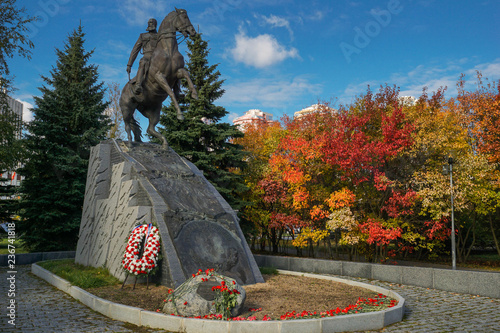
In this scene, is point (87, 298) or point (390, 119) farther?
point (390, 119)

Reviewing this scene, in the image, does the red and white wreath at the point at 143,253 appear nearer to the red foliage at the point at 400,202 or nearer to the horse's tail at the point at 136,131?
the horse's tail at the point at 136,131

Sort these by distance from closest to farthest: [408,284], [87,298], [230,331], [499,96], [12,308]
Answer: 1. [230,331]
2. [12,308]
3. [87,298]
4. [408,284]
5. [499,96]

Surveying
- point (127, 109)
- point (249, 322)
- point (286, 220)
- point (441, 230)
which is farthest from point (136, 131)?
point (441, 230)

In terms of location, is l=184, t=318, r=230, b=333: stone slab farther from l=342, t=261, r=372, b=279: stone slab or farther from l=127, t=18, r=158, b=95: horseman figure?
l=127, t=18, r=158, b=95: horseman figure

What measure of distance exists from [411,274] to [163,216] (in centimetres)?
738

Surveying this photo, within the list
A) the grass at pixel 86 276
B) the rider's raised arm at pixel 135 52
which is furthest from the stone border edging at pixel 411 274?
the rider's raised arm at pixel 135 52

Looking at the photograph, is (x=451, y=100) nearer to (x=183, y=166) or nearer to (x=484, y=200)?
(x=484, y=200)

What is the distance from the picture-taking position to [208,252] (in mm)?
9273

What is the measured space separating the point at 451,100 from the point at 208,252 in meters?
16.5

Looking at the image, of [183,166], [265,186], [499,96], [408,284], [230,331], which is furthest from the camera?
[265,186]

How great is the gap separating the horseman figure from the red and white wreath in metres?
5.58

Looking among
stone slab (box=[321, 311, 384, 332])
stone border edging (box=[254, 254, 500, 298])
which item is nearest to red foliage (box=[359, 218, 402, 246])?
stone border edging (box=[254, 254, 500, 298])

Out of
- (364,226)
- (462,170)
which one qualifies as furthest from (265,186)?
(462,170)

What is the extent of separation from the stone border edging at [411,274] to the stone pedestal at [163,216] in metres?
3.97
